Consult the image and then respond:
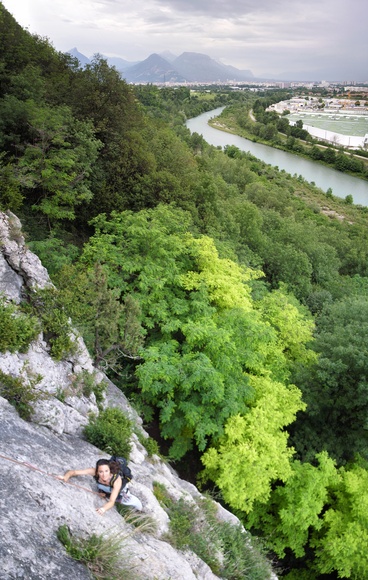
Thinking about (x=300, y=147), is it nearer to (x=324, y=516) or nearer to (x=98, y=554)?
(x=324, y=516)

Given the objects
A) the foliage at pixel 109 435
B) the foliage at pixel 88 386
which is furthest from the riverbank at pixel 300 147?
the foliage at pixel 109 435

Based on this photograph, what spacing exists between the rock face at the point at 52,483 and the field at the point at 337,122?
113 m

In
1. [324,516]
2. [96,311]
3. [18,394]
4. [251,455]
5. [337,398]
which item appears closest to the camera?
[18,394]

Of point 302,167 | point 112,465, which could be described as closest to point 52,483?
point 112,465

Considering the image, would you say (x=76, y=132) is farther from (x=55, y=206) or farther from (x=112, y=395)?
(x=112, y=395)

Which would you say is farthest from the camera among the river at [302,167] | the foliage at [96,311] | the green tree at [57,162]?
the river at [302,167]

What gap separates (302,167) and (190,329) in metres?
82.6

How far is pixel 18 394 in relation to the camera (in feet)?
23.2

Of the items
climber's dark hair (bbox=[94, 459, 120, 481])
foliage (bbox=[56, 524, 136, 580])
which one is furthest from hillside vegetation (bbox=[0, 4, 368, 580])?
foliage (bbox=[56, 524, 136, 580])

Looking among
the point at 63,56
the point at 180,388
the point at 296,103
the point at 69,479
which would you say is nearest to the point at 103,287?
the point at 180,388

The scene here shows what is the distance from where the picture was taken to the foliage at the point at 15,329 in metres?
7.33

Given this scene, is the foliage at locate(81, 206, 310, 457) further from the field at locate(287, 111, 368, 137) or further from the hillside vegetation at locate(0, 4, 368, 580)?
the field at locate(287, 111, 368, 137)

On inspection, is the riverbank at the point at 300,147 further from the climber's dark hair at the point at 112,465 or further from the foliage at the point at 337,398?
the climber's dark hair at the point at 112,465

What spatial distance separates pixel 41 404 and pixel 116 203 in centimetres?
1310
